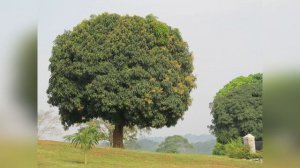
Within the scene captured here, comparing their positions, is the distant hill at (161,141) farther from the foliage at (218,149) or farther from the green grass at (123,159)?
the green grass at (123,159)

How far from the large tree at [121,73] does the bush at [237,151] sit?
0.89 metres

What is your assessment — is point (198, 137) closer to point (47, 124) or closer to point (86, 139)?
point (86, 139)

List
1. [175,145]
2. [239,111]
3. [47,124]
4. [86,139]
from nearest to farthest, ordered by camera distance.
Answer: [86,139]
[47,124]
[175,145]
[239,111]

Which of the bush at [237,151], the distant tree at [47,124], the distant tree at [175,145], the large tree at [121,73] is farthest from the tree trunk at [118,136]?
the bush at [237,151]

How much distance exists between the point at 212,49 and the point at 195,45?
22.8 inches

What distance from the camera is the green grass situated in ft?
20.9

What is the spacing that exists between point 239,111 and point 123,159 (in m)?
2.86

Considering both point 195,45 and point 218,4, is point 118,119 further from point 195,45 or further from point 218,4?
point 218,4

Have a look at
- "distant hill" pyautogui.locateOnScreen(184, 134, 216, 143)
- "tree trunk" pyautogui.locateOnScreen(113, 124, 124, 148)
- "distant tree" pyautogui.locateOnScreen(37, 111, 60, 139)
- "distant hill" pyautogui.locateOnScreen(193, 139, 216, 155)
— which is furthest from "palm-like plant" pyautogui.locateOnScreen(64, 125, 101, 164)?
"distant hill" pyautogui.locateOnScreen(193, 139, 216, 155)

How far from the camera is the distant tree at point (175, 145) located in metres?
7.34

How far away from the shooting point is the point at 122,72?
732 cm

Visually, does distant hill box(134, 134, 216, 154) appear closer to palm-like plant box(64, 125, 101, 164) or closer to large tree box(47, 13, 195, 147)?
large tree box(47, 13, 195, 147)

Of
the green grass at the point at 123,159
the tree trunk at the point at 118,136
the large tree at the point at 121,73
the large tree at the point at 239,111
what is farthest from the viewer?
the large tree at the point at 239,111

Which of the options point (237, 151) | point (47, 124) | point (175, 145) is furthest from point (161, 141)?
point (47, 124)
